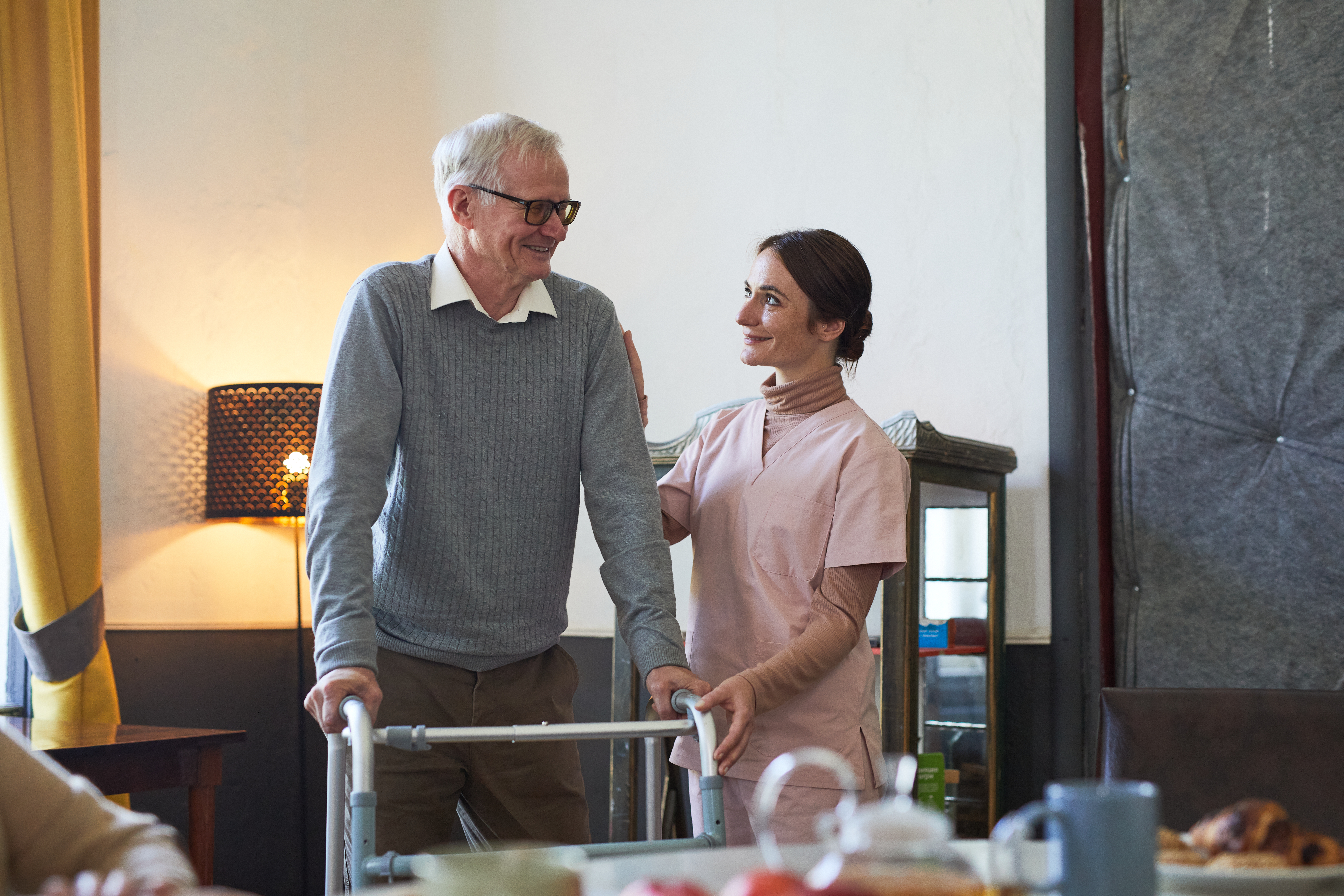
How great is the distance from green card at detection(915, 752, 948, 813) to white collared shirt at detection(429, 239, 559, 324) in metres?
1.24

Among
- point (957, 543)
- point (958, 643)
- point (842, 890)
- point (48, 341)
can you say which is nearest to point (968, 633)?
point (958, 643)

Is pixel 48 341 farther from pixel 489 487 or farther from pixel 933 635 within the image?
pixel 933 635

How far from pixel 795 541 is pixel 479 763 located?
21.3 inches

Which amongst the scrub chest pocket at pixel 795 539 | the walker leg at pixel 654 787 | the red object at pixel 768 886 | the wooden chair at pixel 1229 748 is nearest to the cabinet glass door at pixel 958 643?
the scrub chest pocket at pixel 795 539

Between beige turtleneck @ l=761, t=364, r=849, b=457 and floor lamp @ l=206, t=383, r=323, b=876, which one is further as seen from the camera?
floor lamp @ l=206, t=383, r=323, b=876

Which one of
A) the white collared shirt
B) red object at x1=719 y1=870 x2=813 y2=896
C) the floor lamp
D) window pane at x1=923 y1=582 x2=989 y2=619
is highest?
the white collared shirt

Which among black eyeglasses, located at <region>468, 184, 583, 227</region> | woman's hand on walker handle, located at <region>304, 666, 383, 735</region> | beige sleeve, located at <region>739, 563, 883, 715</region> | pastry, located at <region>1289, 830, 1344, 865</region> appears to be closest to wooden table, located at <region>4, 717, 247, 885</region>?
woman's hand on walker handle, located at <region>304, 666, 383, 735</region>

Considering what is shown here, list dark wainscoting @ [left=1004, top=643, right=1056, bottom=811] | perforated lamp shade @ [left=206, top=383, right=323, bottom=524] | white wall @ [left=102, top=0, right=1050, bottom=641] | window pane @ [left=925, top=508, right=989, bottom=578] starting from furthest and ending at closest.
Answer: perforated lamp shade @ [left=206, top=383, right=323, bottom=524] → white wall @ [left=102, top=0, right=1050, bottom=641] → dark wainscoting @ [left=1004, top=643, right=1056, bottom=811] → window pane @ [left=925, top=508, right=989, bottom=578]

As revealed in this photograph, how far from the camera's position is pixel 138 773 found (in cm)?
207

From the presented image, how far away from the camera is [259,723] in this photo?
3.29m

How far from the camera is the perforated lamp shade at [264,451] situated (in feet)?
10.1

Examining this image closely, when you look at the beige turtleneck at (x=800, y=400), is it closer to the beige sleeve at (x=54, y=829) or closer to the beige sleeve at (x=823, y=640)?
the beige sleeve at (x=823, y=640)

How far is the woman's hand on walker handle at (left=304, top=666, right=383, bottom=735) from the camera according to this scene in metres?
1.33

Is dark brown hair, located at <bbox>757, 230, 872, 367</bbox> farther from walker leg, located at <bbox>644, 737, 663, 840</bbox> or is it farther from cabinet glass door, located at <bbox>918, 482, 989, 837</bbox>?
walker leg, located at <bbox>644, 737, 663, 840</bbox>
